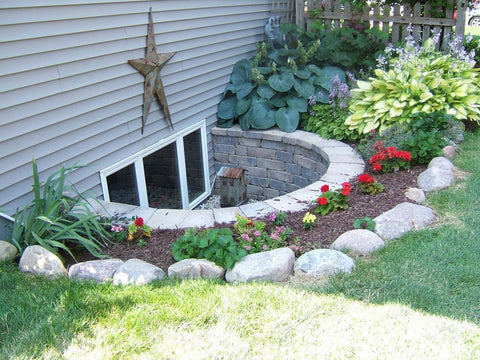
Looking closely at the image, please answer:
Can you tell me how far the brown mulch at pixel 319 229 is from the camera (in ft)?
9.62

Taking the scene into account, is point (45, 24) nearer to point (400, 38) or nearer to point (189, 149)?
point (189, 149)

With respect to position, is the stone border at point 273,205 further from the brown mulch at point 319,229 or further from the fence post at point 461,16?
the fence post at point 461,16

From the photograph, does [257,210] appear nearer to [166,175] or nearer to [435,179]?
[435,179]

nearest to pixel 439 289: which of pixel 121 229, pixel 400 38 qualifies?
pixel 121 229

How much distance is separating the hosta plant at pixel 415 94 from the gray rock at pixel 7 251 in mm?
3283

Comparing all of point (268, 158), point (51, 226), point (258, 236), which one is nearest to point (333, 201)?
point (258, 236)

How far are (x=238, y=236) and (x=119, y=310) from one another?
1.03m

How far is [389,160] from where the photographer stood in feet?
12.8

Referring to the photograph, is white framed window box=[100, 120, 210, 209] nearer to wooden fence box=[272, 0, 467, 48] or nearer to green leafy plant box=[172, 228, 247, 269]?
green leafy plant box=[172, 228, 247, 269]

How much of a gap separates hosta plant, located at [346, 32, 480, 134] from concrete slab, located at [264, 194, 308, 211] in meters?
1.35

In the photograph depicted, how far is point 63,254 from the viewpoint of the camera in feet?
9.77

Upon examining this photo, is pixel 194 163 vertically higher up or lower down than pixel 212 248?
lower down

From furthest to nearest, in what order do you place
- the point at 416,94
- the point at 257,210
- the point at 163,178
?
the point at 163,178 → the point at 416,94 → the point at 257,210

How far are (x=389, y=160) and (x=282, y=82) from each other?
1888mm
